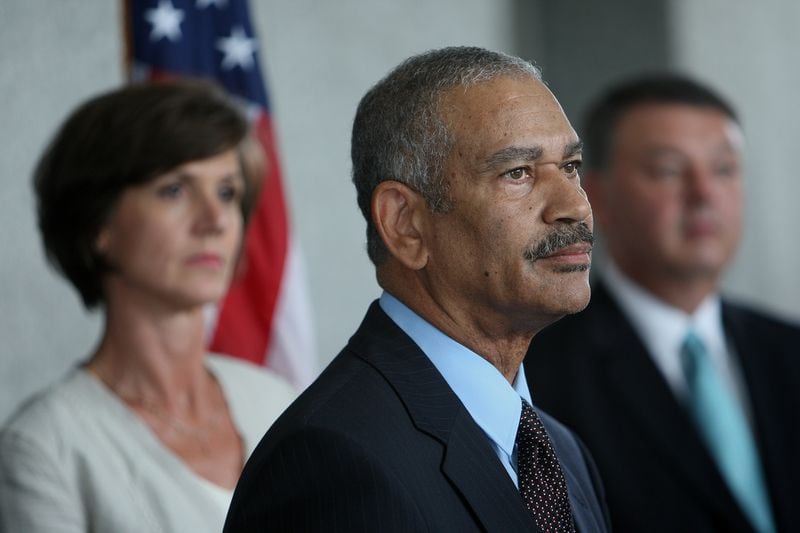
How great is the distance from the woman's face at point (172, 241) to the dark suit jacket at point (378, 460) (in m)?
0.87

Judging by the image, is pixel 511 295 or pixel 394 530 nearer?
pixel 394 530

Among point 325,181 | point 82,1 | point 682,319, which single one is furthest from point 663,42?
point 82,1

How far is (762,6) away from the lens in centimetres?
473

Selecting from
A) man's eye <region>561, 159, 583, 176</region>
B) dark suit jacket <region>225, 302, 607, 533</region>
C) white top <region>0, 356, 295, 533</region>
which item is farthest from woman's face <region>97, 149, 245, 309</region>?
man's eye <region>561, 159, 583, 176</region>

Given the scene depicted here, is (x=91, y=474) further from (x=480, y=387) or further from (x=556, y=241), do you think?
(x=556, y=241)

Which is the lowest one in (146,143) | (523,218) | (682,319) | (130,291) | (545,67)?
(682,319)

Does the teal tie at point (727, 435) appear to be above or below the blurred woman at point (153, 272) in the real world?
below

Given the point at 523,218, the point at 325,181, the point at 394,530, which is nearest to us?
the point at 394,530

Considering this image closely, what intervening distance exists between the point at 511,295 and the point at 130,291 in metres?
1.10

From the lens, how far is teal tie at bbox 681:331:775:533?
235 cm

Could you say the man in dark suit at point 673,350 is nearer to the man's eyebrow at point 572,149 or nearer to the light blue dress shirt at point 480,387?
the light blue dress shirt at point 480,387

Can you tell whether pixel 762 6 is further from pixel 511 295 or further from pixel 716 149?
pixel 511 295

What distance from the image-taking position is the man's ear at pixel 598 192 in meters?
2.81

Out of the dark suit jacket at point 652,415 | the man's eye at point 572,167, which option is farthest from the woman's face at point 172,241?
the man's eye at point 572,167
